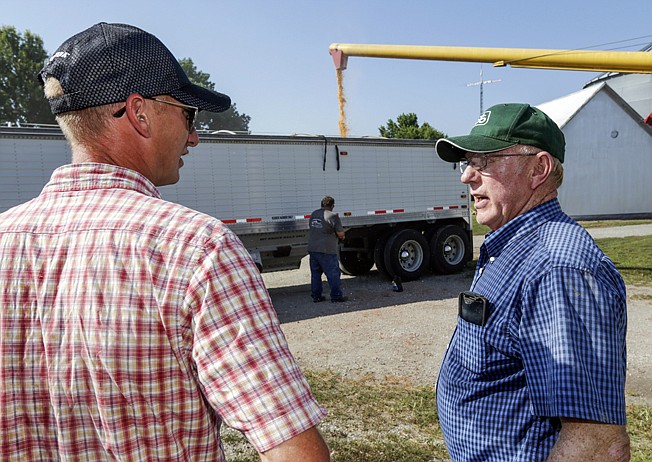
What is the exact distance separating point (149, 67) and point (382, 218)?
10.5 meters

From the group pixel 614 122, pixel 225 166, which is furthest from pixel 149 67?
pixel 614 122

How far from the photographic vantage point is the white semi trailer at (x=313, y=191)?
846 centimetres

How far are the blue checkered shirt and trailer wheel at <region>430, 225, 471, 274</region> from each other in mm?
10296

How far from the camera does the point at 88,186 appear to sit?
1232 mm

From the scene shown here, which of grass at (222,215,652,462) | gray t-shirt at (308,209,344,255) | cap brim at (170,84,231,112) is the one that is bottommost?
grass at (222,215,652,462)

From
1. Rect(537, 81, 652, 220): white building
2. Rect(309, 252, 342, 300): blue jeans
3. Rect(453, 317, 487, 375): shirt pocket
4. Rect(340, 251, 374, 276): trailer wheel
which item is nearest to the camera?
Rect(453, 317, 487, 375): shirt pocket

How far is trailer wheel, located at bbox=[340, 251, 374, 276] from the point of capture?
1295cm

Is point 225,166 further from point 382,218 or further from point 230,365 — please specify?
point 230,365

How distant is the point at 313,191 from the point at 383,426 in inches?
265

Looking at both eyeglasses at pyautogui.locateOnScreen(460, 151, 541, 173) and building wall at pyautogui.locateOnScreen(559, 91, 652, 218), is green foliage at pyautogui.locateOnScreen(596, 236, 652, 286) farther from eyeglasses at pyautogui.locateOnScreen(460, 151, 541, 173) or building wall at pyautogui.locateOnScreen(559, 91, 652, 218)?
building wall at pyautogui.locateOnScreen(559, 91, 652, 218)

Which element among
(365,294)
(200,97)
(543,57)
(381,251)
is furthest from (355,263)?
(200,97)

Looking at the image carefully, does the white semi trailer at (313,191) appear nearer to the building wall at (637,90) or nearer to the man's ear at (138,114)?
the man's ear at (138,114)

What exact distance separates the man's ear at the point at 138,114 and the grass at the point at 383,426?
3.39 meters

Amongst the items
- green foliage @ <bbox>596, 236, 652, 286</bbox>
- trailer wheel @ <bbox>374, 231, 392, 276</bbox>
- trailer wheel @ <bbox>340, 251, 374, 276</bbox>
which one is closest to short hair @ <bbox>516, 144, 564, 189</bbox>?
green foliage @ <bbox>596, 236, 652, 286</bbox>
